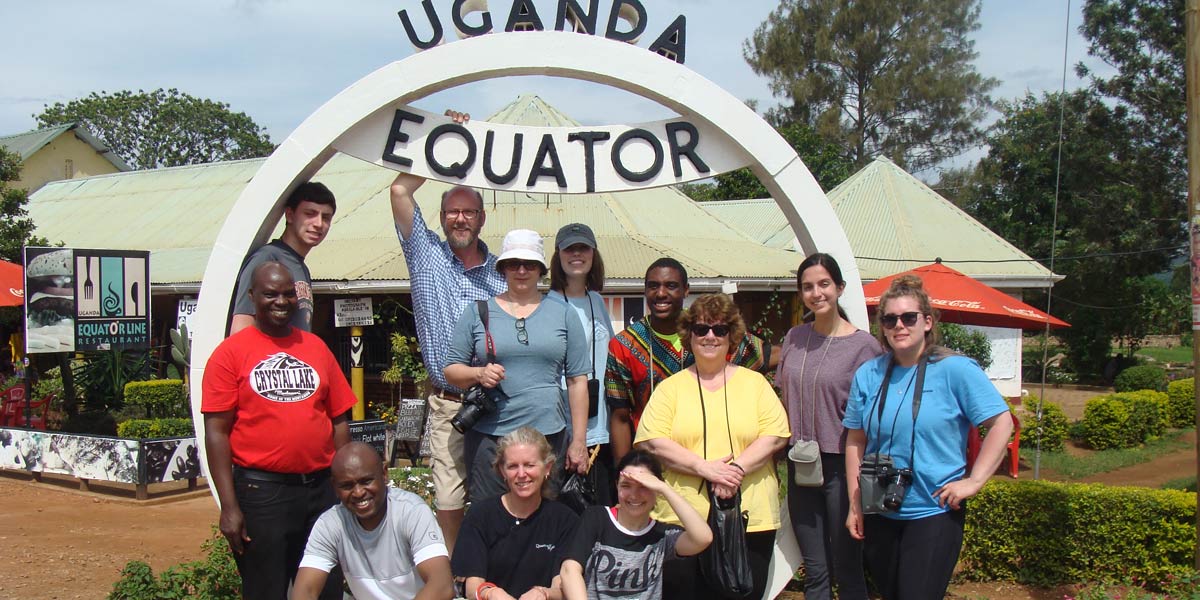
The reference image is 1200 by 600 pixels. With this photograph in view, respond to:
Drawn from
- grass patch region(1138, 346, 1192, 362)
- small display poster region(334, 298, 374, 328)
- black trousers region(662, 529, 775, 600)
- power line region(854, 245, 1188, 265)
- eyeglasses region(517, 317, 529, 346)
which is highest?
power line region(854, 245, 1188, 265)

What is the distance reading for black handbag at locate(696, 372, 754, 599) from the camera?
3498 mm

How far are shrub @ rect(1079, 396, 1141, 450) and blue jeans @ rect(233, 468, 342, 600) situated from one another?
1331 centimetres

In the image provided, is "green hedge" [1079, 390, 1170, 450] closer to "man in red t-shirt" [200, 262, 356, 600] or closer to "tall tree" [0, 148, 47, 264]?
"man in red t-shirt" [200, 262, 356, 600]

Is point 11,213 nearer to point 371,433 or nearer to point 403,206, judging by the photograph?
point 371,433

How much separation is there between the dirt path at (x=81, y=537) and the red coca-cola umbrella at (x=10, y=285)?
135 inches

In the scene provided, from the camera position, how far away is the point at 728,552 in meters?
3.50

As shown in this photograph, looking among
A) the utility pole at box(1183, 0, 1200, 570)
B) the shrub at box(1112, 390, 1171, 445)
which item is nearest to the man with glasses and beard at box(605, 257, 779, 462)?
the utility pole at box(1183, 0, 1200, 570)

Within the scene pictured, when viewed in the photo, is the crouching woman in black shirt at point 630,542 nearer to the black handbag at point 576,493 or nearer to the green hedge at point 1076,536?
the black handbag at point 576,493

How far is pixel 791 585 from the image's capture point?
A: 225 inches

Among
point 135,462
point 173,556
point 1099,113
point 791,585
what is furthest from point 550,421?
point 1099,113

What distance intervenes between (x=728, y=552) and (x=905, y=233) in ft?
51.3

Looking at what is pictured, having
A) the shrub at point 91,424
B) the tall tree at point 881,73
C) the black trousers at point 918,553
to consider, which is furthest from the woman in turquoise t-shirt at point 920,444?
the tall tree at point 881,73

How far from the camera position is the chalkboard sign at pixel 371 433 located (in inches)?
360

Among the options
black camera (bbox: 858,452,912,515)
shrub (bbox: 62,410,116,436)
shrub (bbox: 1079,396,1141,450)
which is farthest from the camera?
shrub (bbox: 1079,396,1141,450)
